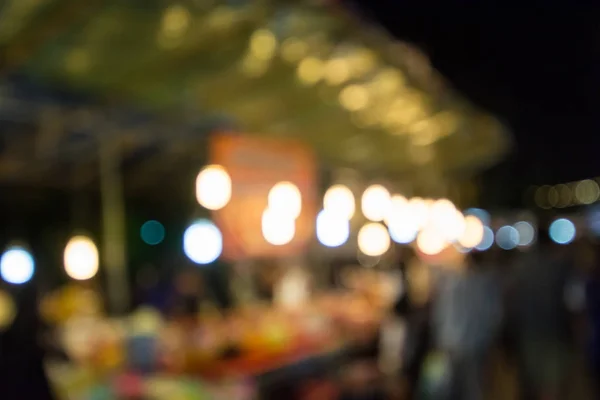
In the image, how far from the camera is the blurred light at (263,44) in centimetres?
507

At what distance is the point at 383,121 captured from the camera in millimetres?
8344

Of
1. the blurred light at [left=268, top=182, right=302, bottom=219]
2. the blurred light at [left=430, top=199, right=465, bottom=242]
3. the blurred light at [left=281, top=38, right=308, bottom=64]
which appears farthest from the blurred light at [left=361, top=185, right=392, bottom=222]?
the blurred light at [left=281, top=38, right=308, bottom=64]

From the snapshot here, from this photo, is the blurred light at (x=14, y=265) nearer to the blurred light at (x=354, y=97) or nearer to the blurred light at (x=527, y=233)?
the blurred light at (x=354, y=97)

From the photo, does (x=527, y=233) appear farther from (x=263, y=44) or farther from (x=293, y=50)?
(x=263, y=44)

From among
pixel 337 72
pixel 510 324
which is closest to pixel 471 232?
A: pixel 510 324

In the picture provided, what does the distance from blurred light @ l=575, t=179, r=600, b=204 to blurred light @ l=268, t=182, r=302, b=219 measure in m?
30.3

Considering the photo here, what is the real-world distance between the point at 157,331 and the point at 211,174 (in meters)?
1.88

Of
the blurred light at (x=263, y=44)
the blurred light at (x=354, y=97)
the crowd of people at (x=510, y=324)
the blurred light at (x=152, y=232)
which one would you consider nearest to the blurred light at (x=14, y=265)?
the blurred light at (x=263, y=44)

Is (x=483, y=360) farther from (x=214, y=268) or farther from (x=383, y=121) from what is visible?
(x=214, y=268)

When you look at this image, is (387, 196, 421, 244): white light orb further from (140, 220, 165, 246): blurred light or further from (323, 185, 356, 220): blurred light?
(140, 220, 165, 246): blurred light

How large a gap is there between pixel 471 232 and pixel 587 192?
2411cm

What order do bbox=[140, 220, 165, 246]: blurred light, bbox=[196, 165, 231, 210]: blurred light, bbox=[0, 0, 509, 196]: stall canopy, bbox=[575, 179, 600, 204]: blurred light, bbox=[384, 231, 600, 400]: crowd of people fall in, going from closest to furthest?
bbox=[0, 0, 509, 196]: stall canopy < bbox=[384, 231, 600, 400]: crowd of people < bbox=[196, 165, 231, 210]: blurred light < bbox=[140, 220, 165, 246]: blurred light < bbox=[575, 179, 600, 204]: blurred light

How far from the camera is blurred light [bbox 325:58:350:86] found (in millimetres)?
5875

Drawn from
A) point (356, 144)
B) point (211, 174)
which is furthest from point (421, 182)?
point (211, 174)
